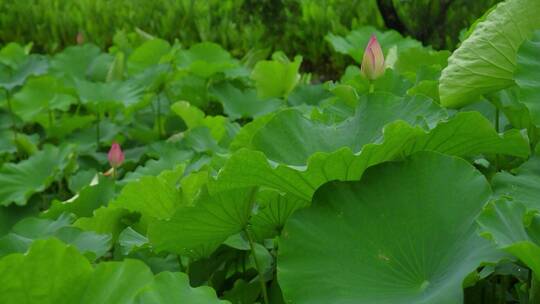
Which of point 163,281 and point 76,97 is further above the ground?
point 163,281

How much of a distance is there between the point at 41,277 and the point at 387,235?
1.21ft

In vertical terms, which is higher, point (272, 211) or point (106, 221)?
point (272, 211)

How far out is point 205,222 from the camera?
1.03 meters

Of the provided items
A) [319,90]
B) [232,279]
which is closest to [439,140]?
[232,279]

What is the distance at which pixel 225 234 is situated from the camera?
107 centimetres

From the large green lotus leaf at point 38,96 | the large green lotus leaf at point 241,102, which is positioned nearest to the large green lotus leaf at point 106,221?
the large green lotus leaf at point 241,102

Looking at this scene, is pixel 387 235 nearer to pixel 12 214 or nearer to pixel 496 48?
pixel 496 48

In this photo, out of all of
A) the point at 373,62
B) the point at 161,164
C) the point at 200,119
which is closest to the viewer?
the point at 373,62

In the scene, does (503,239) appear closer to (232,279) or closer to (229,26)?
(232,279)

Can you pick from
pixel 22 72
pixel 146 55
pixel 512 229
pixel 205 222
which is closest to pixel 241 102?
pixel 146 55

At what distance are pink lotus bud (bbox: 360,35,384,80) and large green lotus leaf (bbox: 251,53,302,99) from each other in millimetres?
931

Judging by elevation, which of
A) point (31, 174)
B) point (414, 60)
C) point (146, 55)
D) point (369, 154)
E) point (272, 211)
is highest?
point (369, 154)

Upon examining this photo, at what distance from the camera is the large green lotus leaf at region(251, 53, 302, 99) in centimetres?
244

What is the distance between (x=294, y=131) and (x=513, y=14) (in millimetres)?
330
